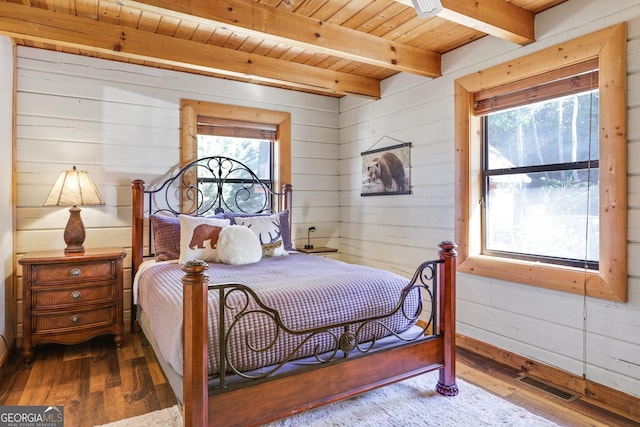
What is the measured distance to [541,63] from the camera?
2.45m

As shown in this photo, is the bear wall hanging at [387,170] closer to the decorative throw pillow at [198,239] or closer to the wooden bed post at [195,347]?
the decorative throw pillow at [198,239]

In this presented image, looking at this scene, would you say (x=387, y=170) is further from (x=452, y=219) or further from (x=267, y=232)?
(x=267, y=232)

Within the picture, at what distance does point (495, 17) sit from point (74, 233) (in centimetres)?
328

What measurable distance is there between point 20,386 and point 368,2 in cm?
320

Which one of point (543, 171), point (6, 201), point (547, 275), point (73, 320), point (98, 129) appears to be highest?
point (98, 129)

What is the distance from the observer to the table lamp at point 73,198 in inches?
110

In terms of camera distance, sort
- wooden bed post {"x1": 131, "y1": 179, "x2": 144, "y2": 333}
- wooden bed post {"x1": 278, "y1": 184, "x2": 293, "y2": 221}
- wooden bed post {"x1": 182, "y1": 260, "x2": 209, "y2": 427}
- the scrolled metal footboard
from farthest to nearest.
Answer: wooden bed post {"x1": 278, "y1": 184, "x2": 293, "y2": 221}
wooden bed post {"x1": 131, "y1": 179, "x2": 144, "y2": 333}
the scrolled metal footboard
wooden bed post {"x1": 182, "y1": 260, "x2": 209, "y2": 427}

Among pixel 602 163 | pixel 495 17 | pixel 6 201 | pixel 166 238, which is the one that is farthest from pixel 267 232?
pixel 602 163

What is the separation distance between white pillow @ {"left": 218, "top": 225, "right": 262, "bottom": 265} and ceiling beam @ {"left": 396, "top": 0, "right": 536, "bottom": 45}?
1.81m

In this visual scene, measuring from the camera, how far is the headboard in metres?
3.18

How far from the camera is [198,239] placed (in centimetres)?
276

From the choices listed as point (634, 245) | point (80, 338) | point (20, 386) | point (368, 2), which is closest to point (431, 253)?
point (634, 245)

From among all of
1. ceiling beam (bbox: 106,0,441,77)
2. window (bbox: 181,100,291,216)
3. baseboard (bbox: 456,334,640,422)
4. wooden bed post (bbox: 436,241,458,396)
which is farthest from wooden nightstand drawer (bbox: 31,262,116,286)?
baseboard (bbox: 456,334,640,422)

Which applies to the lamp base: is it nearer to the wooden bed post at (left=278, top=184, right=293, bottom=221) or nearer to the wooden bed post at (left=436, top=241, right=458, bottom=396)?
the wooden bed post at (left=278, top=184, right=293, bottom=221)
